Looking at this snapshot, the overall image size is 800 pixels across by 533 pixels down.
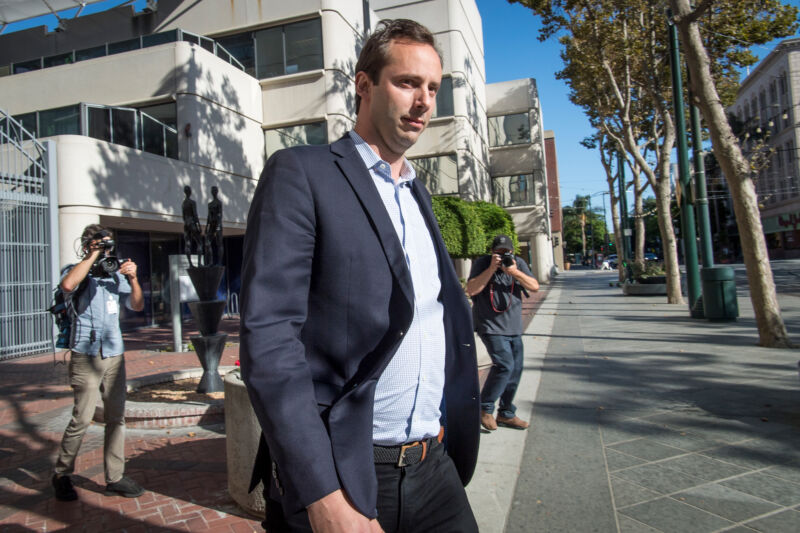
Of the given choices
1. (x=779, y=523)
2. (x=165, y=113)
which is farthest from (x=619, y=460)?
(x=165, y=113)

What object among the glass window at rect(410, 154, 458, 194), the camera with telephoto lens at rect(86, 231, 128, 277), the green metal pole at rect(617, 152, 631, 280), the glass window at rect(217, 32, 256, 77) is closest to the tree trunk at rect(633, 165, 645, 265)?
the green metal pole at rect(617, 152, 631, 280)

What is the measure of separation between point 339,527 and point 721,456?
395 cm

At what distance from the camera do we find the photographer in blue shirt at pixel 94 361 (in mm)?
3756

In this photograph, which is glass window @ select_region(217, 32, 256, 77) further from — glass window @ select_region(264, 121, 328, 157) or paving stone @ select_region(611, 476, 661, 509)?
paving stone @ select_region(611, 476, 661, 509)

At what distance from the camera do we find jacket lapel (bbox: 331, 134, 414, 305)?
132 centimetres

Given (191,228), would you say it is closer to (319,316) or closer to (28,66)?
(319,316)

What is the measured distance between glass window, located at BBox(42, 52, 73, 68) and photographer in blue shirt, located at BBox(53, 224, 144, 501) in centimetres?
1914

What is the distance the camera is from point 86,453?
4824 mm

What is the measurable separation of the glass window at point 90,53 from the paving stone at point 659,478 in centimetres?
2085

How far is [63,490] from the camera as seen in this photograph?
3750mm

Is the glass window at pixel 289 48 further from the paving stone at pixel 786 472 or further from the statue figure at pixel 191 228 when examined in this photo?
the paving stone at pixel 786 472

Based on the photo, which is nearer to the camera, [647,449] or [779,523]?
[779,523]

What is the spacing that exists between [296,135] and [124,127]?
636 cm

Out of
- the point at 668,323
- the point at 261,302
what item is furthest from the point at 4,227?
the point at 668,323
